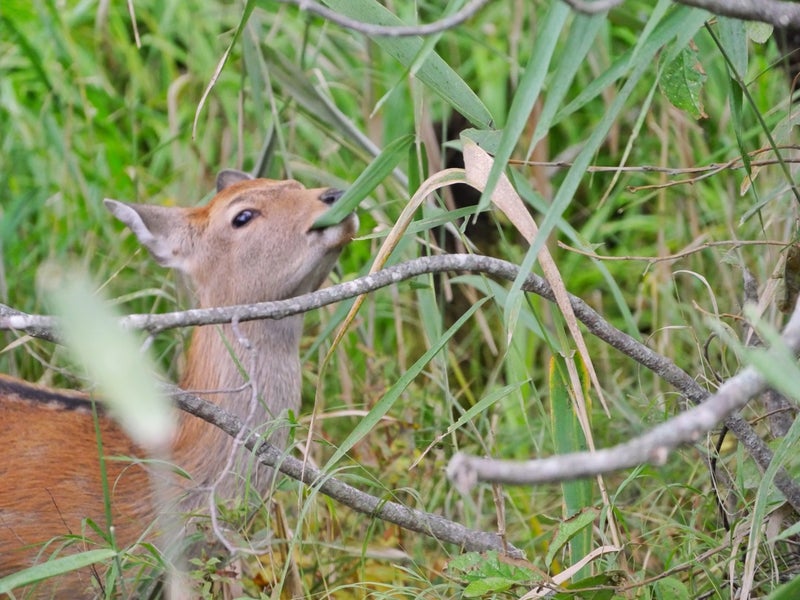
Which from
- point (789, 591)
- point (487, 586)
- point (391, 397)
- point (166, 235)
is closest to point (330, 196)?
point (166, 235)

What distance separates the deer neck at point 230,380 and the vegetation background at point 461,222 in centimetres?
15

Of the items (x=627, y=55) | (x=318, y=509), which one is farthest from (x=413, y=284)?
(x=318, y=509)

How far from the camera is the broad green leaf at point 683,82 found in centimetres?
239

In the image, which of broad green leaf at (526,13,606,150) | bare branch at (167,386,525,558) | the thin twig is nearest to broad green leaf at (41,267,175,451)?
the thin twig

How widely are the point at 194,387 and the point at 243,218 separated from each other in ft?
1.71

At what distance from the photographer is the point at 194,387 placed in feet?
11.9

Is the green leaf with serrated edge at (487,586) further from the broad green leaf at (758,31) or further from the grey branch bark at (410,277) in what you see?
the broad green leaf at (758,31)

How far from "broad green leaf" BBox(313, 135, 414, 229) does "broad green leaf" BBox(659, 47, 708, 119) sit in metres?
0.58

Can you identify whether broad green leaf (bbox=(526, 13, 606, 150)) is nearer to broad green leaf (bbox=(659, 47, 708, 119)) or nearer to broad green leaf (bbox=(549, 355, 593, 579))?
broad green leaf (bbox=(659, 47, 708, 119))

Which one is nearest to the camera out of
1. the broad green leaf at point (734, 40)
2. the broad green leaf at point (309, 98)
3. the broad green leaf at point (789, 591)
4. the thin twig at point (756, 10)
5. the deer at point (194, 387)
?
the thin twig at point (756, 10)

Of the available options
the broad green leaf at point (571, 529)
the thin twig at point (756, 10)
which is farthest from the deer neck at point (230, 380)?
the thin twig at point (756, 10)

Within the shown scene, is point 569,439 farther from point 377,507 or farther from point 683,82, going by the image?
point 683,82

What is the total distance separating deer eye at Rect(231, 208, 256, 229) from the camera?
141 inches

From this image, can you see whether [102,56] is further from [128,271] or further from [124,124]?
[128,271]
